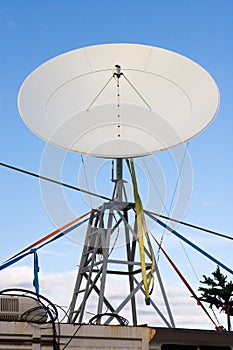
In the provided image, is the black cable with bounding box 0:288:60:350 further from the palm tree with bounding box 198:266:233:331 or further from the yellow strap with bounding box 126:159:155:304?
the palm tree with bounding box 198:266:233:331

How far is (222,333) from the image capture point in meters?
16.3

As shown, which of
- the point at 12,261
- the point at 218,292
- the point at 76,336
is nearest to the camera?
the point at 76,336

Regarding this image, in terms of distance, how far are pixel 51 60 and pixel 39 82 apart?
1.05m

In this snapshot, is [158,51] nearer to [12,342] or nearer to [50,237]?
[50,237]

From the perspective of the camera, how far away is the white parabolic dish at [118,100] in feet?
78.4

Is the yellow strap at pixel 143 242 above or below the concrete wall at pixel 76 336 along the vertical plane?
above

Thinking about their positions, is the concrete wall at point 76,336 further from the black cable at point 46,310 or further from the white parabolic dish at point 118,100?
the white parabolic dish at point 118,100

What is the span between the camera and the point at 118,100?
24.7m

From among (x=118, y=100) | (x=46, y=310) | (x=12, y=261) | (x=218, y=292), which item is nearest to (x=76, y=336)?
(x=46, y=310)

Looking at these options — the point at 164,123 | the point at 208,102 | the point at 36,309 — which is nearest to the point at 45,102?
the point at 164,123

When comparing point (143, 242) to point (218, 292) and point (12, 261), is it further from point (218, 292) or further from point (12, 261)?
point (218, 292)

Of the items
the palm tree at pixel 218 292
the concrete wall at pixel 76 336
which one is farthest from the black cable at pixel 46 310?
the palm tree at pixel 218 292

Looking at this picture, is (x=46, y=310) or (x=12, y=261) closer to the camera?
→ (x=46, y=310)

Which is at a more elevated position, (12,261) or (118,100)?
(118,100)
